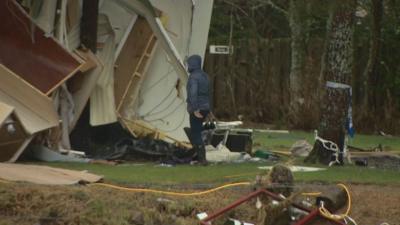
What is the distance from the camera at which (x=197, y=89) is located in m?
15.0

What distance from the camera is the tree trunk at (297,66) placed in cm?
2555

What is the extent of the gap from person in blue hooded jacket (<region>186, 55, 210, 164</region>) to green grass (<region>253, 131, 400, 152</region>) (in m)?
3.94

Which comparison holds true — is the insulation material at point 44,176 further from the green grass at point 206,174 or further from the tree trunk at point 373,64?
the tree trunk at point 373,64

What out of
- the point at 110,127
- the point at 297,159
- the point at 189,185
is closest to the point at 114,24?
the point at 110,127

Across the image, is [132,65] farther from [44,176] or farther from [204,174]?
[44,176]

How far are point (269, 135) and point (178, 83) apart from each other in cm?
474

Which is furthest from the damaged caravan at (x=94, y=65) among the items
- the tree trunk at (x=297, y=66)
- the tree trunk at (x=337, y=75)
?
the tree trunk at (x=297, y=66)

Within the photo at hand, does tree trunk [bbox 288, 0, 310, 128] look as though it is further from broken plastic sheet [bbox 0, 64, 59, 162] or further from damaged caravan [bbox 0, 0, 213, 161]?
broken plastic sheet [bbox 0, 64, 59, 162]

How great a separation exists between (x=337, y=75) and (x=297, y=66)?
12.3m

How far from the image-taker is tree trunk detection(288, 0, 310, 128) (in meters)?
25.5

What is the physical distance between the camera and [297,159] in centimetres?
1581

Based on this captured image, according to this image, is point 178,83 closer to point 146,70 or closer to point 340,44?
point 146,70

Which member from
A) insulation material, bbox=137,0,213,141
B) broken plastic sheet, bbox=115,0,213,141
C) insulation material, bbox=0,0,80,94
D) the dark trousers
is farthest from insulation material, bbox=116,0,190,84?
the dark trousers

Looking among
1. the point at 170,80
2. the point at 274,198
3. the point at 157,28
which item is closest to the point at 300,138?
the point at 170,80
